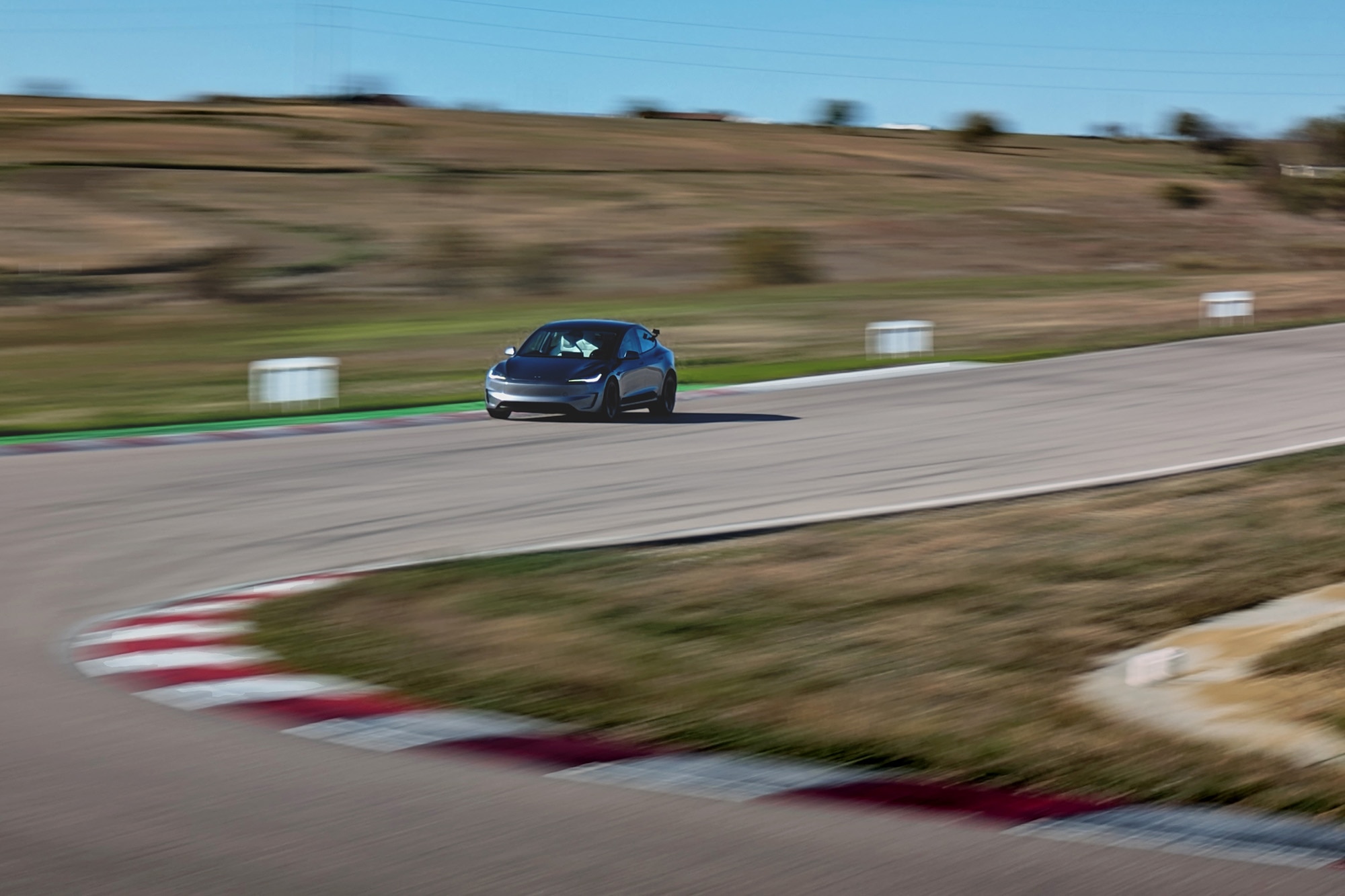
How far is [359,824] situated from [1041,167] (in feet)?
279

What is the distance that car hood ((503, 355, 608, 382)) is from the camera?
19.9m

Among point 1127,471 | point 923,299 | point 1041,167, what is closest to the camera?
point 1127,471

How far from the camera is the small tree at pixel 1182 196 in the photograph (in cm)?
6862

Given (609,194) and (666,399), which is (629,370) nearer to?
(666,399)

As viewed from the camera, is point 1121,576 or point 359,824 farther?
point 1121,576

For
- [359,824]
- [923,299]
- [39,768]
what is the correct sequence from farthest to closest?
[923,299] < [39,768] < [359,824]

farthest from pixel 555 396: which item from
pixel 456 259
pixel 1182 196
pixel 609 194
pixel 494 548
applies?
pixel 1182 196

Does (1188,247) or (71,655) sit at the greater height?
(1188,247)

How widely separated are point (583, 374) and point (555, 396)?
434 millimetres

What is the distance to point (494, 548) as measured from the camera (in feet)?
36.9

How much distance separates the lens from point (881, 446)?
1706 centimetres

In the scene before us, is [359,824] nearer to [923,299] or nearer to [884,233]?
[923,299]

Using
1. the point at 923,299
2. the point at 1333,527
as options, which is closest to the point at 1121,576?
the point at 1333,527

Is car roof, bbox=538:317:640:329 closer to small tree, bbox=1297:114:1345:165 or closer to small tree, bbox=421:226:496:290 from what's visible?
small tree, bbox=421:226:496:290
